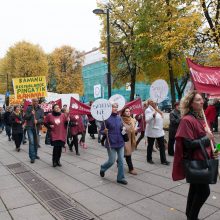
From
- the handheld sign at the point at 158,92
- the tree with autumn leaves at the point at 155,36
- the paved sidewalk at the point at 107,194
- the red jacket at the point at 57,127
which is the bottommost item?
the paved sidewalk at the point at 107,194

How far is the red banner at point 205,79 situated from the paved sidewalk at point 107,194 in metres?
1.90

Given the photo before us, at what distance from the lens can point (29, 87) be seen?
48.8 feet

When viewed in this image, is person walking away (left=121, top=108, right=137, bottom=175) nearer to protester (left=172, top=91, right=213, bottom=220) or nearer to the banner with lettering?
protester (left=172, top=91, right=213, bottom=220)

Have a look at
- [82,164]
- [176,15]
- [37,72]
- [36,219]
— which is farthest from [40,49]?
[36,219]

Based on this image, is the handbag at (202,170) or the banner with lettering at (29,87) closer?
the handbag at (202,170)

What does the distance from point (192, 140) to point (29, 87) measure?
12361mm

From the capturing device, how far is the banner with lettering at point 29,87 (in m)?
14.7

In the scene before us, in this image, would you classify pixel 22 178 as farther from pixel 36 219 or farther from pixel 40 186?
pixel 36 219

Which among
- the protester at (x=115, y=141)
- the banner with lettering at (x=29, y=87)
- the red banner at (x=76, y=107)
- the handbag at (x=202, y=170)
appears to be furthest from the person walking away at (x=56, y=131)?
the banner with lettering at (x=29, y=87)

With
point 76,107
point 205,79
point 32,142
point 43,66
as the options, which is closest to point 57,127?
point 32,142

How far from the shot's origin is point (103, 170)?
22.0ft

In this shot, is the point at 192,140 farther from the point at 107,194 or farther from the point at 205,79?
the point at 107,194

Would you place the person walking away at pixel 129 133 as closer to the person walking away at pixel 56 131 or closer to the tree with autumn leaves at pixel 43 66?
the person walking away at pixel 56 131

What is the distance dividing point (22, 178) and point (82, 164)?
178 cm
